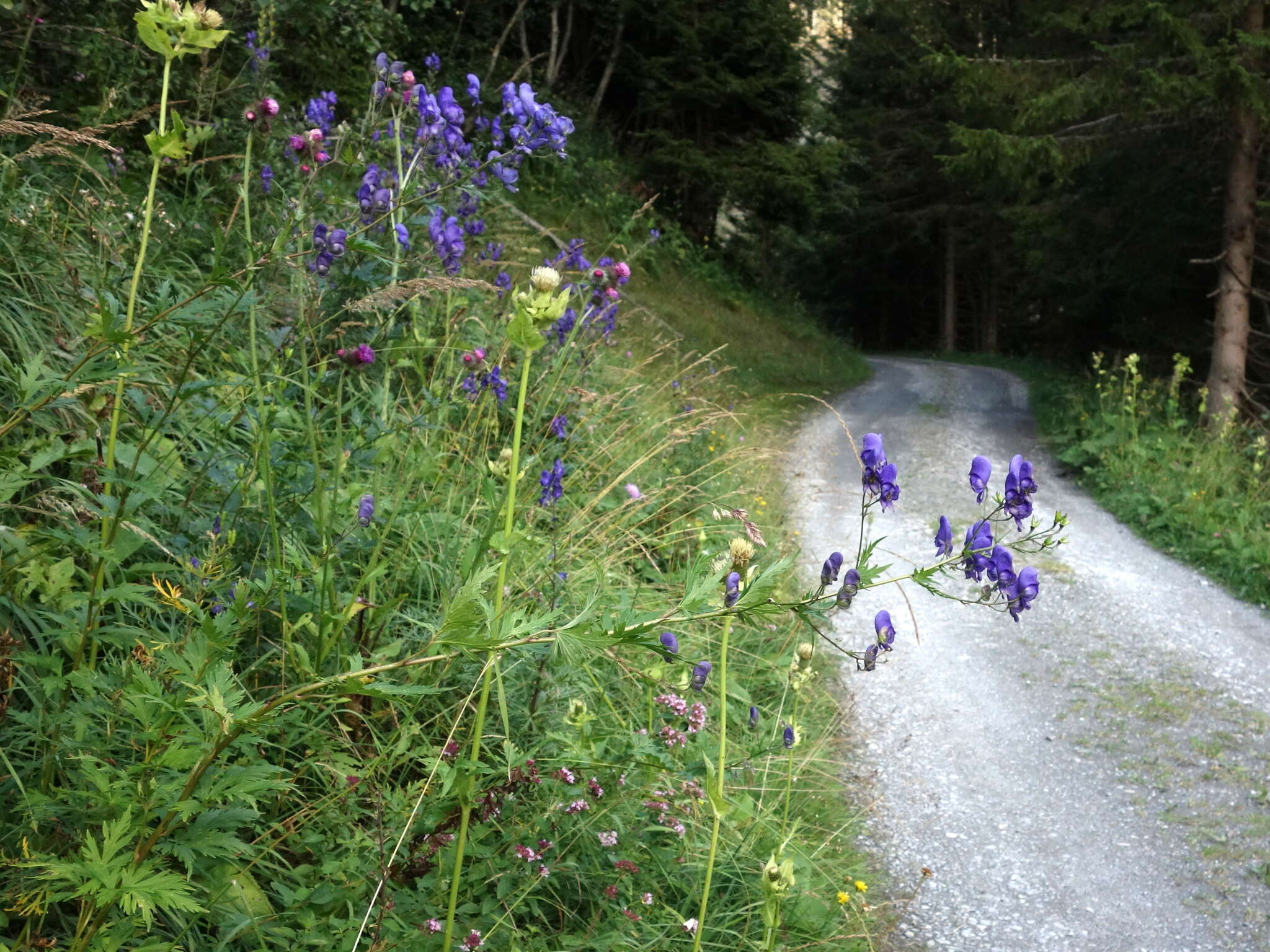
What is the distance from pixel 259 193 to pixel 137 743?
98.6 inches

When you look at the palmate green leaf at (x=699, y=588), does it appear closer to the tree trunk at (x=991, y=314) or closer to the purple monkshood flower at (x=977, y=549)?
the purple monkshood flower at (x=977, y=549)

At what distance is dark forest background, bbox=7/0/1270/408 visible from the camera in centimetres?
783

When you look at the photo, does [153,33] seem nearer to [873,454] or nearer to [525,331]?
[525,331]

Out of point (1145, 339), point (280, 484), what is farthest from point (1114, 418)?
point (280, 484)

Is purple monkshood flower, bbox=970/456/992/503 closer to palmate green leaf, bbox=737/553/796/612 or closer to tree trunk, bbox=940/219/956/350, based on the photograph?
palmate green leaf, bbox=737/553/796/612

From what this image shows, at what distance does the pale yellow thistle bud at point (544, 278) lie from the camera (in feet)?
4.57

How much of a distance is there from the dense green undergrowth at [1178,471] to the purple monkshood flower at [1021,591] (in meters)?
5.57

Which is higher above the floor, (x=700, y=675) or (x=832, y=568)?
(x=832, y=568)

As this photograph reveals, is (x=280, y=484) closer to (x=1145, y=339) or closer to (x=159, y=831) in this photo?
(x=159, y=831)

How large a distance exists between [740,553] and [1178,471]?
8188 millimetres

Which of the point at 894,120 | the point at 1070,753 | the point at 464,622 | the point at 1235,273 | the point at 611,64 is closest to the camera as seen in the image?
the point at 464,622

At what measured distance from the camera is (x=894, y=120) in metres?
25.8

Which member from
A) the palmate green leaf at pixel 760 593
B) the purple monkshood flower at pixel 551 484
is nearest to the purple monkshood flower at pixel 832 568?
the palmate green leaf at pixel 760 593

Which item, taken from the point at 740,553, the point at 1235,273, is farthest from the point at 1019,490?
the point at 1235,273
